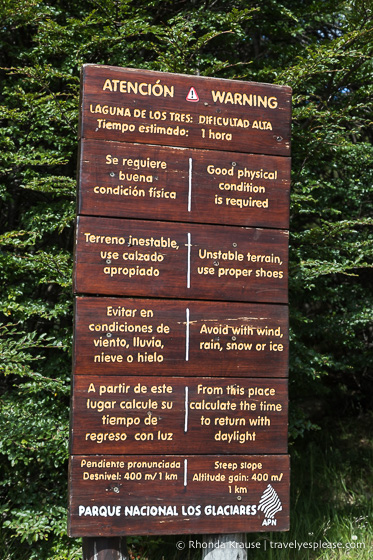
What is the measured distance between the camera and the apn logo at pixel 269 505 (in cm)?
317

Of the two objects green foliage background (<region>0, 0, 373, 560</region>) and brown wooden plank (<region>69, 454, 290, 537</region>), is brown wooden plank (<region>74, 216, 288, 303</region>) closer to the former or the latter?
brown wooden plank (<region>69, 454, 290, 537</region>)

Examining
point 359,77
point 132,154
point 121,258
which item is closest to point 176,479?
point 121,258

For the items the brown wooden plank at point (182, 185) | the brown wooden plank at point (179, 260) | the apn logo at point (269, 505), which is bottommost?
the apn logo at point (269, 505)

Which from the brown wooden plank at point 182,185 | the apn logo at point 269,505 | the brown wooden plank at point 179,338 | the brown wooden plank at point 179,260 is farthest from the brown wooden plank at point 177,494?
the brown wooden plank at point 182,185

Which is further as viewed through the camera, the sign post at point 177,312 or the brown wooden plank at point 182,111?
the brown wooden plank at point 182,111

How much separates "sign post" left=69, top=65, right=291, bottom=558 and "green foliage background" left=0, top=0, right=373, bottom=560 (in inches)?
45.1

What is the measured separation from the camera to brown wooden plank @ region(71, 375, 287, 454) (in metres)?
3.00

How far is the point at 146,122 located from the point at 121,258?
29.2 inches

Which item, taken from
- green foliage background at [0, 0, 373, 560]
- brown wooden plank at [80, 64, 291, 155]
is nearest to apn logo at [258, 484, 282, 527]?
green foliage background at [0, 0, 373, 560]

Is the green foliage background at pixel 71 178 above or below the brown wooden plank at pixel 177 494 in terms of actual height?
above

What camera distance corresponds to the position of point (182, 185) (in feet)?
10.6

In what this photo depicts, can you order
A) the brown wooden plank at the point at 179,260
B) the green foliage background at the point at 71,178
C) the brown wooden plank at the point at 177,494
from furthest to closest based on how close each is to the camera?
the green foliage background at the point at 71,178 < the brown wooden plank at the point at 179,260 < the brown wooden plank at the point at 177,494

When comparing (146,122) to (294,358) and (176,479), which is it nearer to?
(176,479)

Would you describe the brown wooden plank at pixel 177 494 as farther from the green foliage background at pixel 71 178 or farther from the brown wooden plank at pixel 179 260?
the green foliage background at pixel 71 178
